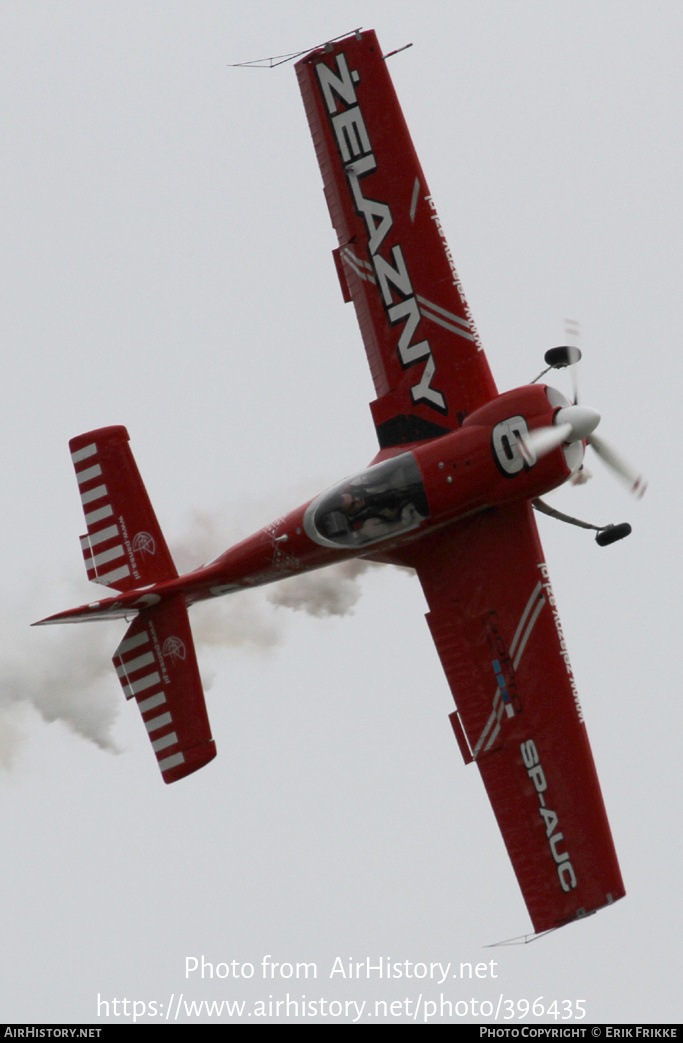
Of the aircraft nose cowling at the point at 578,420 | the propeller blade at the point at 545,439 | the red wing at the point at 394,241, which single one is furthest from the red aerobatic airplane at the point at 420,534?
the propeller blade at the point at 545,439

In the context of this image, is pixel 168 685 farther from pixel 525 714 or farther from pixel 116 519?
pixel 525 714

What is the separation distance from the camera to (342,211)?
650 inches

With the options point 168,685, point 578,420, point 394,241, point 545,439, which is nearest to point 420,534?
point 545,439

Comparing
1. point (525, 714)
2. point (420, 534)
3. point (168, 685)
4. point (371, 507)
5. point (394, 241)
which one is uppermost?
point (394, 241)

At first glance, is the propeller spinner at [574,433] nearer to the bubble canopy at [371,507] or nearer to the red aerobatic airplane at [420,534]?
the red aerobatic airplane at [420,534]

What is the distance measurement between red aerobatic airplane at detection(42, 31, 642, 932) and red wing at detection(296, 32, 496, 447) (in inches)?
0.7

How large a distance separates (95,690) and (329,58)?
8784 millimetres

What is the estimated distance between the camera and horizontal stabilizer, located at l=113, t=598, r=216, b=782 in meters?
16.0

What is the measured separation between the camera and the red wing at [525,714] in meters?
16.0

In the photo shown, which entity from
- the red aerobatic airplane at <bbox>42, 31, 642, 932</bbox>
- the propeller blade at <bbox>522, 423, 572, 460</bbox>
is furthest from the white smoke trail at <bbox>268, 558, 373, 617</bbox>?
the propeller blade at <bbox>522, 423, 572, 460</bbox>

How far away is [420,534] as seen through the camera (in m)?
15.9

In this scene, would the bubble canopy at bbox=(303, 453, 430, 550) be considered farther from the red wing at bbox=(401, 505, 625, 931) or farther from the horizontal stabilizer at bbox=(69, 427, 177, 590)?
the horizontal stabilizer at bbox=(69, 427, 177, 590)

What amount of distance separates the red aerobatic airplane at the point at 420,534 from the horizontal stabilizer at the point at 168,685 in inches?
0.8

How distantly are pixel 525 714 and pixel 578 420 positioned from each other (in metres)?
3.70
